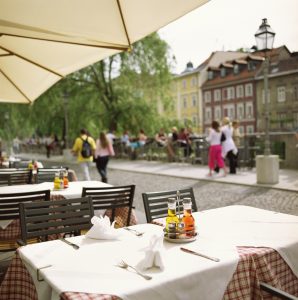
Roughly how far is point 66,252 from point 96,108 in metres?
26.8

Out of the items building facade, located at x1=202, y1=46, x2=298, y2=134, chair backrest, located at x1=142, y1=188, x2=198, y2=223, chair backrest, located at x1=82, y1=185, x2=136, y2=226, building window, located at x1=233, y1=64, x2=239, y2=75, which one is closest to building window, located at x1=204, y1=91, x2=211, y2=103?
building facade, located at x1=202, y1=46, x2=298, y2=134

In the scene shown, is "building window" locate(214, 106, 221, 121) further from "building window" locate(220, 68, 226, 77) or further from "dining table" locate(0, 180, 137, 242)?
"dining table" locate(0, 180, 137, 242)

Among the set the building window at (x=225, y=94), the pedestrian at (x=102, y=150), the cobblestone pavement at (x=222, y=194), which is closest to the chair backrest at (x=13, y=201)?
the cobblestone pavement at (x=222, y=194)

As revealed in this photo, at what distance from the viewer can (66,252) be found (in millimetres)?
2840

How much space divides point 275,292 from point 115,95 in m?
26.5

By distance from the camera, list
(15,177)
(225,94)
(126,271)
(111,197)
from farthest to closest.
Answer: (225,94)
(15,177)
(111,197)
(126,271)

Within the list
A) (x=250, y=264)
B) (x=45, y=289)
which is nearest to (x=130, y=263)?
(x=45, y=289)

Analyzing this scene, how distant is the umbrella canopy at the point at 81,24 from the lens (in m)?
4.17

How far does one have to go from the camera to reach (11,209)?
477cm

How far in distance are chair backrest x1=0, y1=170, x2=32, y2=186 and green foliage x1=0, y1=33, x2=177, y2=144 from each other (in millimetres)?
19202

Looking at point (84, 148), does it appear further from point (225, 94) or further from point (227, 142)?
point (225, 94)

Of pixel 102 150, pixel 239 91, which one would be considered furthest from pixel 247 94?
pixel 102 150

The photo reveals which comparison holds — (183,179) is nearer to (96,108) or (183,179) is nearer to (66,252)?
(66,252)

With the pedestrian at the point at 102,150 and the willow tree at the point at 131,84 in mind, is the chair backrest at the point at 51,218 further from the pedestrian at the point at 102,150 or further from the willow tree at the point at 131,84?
the willow tree at the point at 131,84
